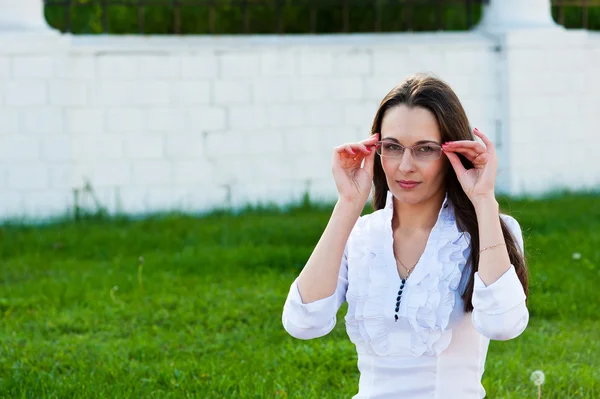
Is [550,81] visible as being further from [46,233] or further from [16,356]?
[16,356]

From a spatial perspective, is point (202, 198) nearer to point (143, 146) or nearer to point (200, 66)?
point (143, 146)

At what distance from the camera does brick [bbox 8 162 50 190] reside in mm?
6938

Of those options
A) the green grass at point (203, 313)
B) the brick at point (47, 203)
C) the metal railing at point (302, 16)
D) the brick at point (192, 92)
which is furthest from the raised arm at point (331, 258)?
the metal railing at point (302, 16)

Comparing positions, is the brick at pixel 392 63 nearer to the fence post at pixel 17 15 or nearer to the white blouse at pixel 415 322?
the fence post at pixel 17 15

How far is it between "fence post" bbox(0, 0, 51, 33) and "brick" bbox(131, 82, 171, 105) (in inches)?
29.8

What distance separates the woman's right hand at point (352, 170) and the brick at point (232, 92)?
4.89 m

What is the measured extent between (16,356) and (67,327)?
1.62 feet

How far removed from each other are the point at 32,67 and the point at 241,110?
145 cm

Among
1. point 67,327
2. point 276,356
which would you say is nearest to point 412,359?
point 276,356

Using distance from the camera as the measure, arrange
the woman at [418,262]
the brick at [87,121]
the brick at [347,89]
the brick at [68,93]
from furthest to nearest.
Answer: the brick at [347,89], the brick at [87,121], the brick at [68,93], the woman at [418,262]

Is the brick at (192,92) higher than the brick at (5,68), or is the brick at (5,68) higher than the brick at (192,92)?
the brick at (5,68)

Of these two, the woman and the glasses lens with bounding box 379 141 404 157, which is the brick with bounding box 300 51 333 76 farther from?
the glasses lens with bounding box 379 141 404 157

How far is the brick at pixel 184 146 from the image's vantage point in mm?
7262

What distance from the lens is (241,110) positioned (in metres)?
7.41
